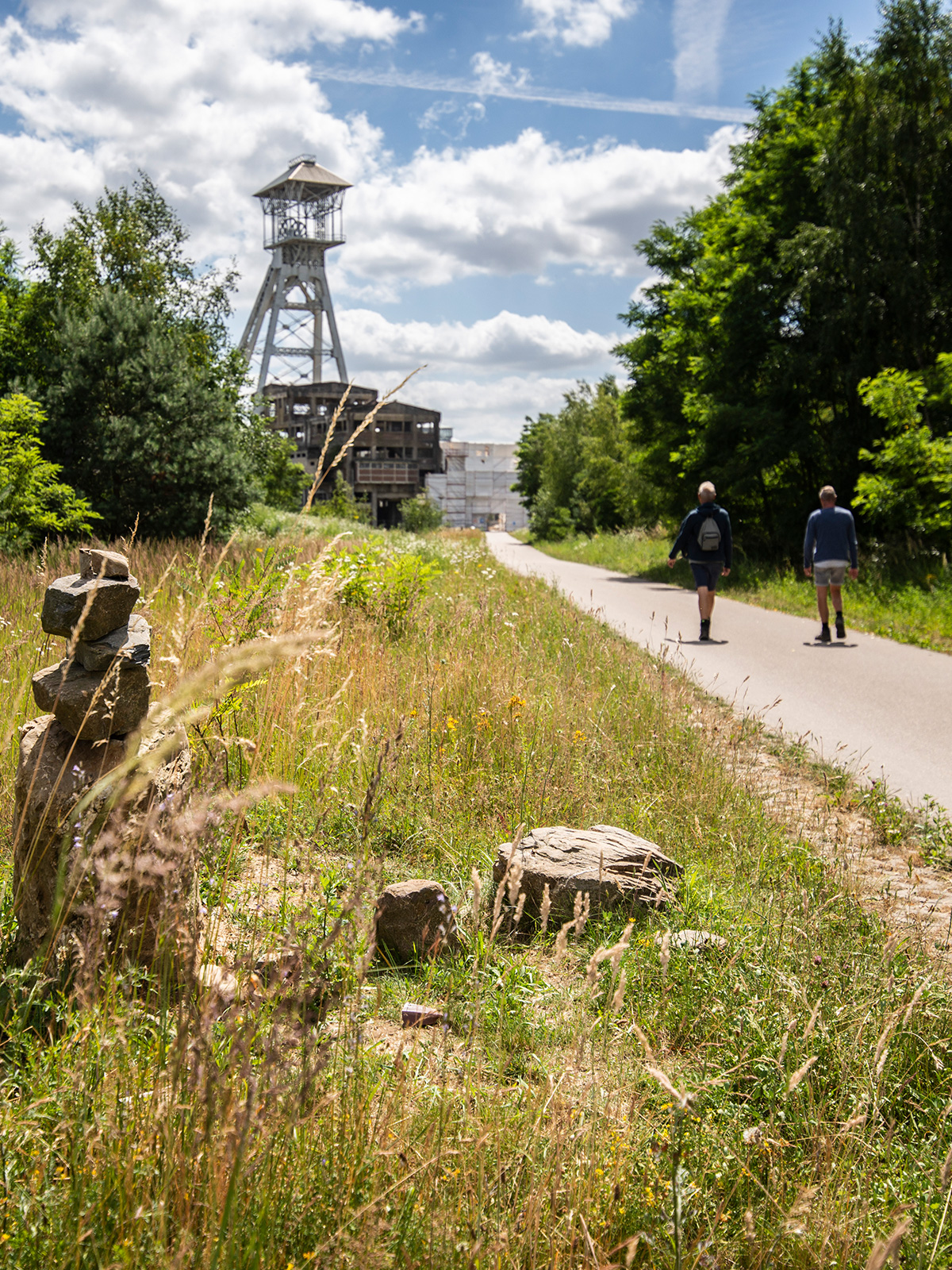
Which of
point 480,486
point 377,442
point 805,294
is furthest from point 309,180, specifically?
point 805,294

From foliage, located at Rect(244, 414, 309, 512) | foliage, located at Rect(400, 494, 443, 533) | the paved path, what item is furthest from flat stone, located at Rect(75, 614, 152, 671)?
foliage, located at Rect(400, 494, 443, 533)

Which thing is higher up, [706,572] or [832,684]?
[706,572]

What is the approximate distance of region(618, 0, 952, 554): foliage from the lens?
17.8 metres

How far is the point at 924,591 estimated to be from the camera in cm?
1471

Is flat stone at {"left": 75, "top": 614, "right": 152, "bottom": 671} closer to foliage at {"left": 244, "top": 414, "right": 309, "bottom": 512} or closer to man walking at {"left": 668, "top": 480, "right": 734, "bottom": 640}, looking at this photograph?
man walking at {"left": 668, "top": 480, "right": 734, "bottom": 640}

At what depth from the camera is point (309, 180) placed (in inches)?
3201

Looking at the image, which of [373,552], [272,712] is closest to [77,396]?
[373,552]

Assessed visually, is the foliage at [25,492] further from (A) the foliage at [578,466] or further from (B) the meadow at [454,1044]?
(A) the foliage at [578,466]

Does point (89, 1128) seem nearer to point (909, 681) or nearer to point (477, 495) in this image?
point (909, 681)

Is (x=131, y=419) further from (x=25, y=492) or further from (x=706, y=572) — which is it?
(x=706, y=572)

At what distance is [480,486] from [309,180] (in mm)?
47834

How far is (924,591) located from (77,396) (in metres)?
16.0

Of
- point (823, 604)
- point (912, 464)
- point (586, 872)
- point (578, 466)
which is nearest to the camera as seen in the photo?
point (586, 872)

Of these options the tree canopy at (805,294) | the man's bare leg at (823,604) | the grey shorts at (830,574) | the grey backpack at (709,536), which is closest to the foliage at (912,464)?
the tree canopy at (805,294)
